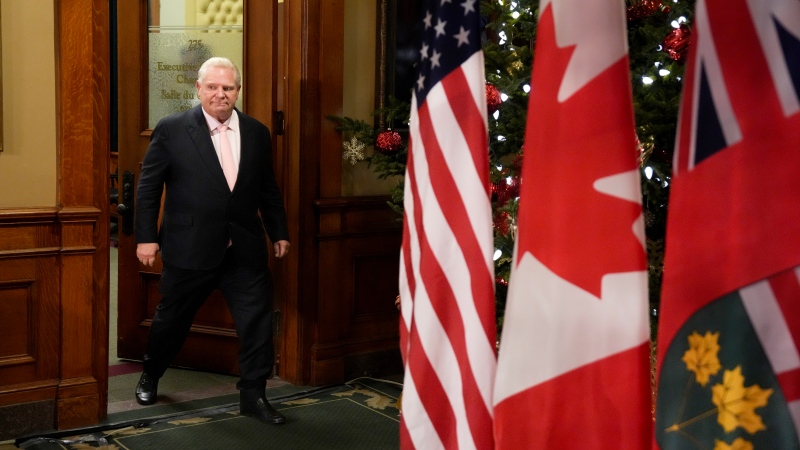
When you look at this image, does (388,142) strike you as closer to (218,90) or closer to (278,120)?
(278,120)

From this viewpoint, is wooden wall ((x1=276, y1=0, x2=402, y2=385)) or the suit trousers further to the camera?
wooden wall ((x1=276, y1=0, x2=402, y2=385))

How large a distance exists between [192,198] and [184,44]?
1.12 metres

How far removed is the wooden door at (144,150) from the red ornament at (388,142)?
2.13 feet

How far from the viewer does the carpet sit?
153 inches

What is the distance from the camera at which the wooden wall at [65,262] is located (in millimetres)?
3854

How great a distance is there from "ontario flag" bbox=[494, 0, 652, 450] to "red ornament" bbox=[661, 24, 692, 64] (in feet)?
5.34

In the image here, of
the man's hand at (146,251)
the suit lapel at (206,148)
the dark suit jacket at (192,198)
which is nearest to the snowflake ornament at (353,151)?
the dark suit jacket at (192,198)

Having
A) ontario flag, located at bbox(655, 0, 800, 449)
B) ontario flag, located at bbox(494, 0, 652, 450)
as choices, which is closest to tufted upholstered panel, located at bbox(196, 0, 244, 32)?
ontario flag, located at bbox(494, 0, 652, 450)

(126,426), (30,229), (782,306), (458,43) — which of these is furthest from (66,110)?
(782,306)

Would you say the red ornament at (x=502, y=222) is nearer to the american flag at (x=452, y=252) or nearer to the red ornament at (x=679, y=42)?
the red ornament at (x=679, y=42)

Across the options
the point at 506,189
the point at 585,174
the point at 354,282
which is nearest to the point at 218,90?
the point at 354,282

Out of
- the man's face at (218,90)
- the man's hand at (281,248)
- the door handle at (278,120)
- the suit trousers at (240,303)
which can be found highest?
the man's face at (218,90)

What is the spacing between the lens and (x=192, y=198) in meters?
4.19

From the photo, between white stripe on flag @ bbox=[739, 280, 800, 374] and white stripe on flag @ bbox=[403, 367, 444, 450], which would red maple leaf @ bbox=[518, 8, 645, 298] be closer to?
white stripe on flag @ bbox=[739, 280, 800, 374]
